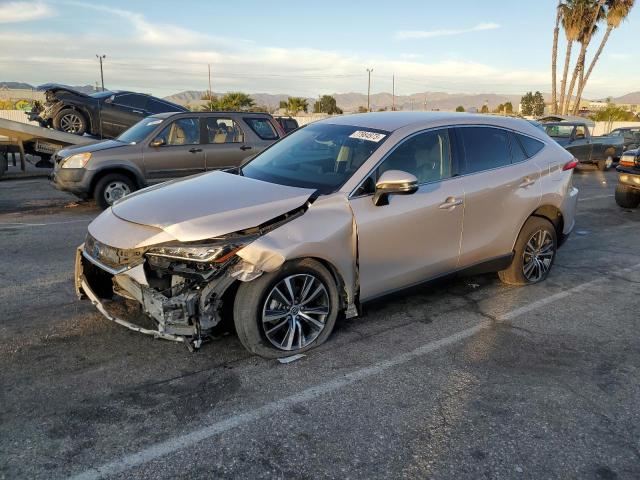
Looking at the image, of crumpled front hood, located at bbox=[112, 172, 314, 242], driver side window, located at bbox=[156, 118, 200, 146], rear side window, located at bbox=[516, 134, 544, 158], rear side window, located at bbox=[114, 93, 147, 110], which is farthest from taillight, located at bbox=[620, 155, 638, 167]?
rear side window, located at bbox=[114, 93, 147, 110]

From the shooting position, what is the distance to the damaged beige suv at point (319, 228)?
3471 millimetres

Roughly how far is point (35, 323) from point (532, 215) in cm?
460

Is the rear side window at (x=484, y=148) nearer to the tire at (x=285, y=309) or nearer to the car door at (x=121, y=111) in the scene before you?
the tire at (x=285, y=309)

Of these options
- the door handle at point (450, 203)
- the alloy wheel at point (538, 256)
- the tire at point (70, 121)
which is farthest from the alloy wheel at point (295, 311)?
the tire at point (70, 121)

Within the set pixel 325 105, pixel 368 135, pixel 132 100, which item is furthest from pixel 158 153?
pixel 325 105

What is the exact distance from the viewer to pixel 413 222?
167 inches

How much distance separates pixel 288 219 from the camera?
3.70 meters

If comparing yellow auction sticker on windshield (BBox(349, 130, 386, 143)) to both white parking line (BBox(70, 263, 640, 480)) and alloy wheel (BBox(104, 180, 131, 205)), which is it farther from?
alloy wheel (BBox(104, 180, 131, 205))

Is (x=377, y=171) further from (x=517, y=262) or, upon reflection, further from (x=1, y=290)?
(x=1, y=290)

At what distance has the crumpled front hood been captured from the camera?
3.47 m

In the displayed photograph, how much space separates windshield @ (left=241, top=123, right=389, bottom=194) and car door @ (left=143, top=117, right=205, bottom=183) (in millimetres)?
4691

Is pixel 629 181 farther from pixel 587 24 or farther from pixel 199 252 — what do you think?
pixel 587 24

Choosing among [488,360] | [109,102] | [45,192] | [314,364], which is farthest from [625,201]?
[109,102]

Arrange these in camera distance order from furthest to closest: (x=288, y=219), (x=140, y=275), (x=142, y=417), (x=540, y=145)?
(x=540, y=145), (x=288, y=219), (x=140, y=275), (x=142, y=417)
